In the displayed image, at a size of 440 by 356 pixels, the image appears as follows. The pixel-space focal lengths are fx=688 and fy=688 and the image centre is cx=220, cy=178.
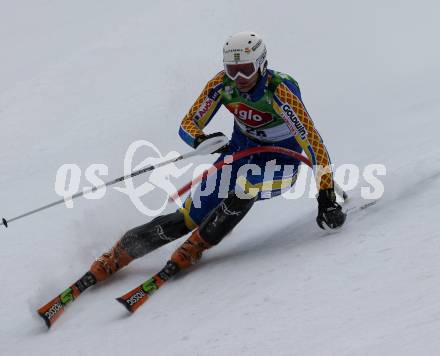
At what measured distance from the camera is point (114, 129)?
11.2 m

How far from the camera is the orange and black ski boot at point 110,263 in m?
5.70

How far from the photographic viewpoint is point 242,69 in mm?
5238

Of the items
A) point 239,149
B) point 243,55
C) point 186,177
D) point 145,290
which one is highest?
point 243,55

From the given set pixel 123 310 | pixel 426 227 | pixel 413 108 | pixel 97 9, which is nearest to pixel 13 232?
pixel 123 310

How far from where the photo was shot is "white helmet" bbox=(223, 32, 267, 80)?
5191 mm

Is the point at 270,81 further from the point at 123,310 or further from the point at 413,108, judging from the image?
the point at 413,108

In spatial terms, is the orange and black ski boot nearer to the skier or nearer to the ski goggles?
the skier

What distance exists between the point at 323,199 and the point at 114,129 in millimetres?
6526

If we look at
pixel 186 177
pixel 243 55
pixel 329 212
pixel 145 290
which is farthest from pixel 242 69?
pixel 186 177

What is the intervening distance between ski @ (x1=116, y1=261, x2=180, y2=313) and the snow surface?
0.08 metres

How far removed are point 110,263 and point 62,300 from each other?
559mm

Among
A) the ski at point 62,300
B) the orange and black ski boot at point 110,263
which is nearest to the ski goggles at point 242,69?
the orange and black ski boot at point 110,263

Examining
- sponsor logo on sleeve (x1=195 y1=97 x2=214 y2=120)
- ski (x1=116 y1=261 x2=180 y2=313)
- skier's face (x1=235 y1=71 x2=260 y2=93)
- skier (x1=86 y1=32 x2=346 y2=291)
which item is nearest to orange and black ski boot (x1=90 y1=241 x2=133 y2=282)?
skier (x1=86 y1=32 x2=346 y2=291)

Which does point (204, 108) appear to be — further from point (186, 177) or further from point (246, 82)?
point (186, 177)
